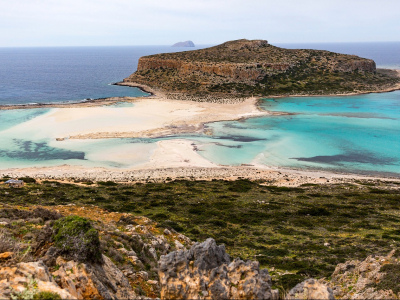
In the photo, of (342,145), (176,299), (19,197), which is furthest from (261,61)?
(176,299)

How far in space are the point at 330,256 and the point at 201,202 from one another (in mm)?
13964

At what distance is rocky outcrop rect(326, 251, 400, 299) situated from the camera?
1163 cm

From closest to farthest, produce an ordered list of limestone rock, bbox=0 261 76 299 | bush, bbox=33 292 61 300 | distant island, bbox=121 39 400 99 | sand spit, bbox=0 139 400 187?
bush, bbox=33 292 61 300 < limestone rock, bbox=0 261 76 299 < sand spit, bbox=0 139 400 187 < distant island, bbox=121 39 400 99

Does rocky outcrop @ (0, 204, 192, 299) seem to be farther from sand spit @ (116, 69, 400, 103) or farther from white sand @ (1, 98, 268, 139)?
sand spit @ (116, 69, 400, 103)

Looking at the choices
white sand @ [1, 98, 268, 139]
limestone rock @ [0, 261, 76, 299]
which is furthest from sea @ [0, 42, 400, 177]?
limestone rock @ [0, 261, 76, 299]

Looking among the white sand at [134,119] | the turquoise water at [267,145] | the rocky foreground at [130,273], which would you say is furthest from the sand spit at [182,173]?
the rocky foreground at [130,273]

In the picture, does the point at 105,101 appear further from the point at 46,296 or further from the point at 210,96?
the point at 46,296

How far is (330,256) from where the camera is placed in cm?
1920

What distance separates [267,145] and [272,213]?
1100 inches

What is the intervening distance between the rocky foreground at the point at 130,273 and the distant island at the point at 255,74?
279 ft

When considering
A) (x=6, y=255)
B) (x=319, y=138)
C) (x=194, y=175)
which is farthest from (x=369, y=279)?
(x=319, y=138)

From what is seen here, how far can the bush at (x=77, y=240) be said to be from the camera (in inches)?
411

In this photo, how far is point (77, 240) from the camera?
10688 mm

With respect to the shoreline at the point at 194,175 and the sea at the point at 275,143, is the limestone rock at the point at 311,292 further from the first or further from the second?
the sea at the point at 275,143
